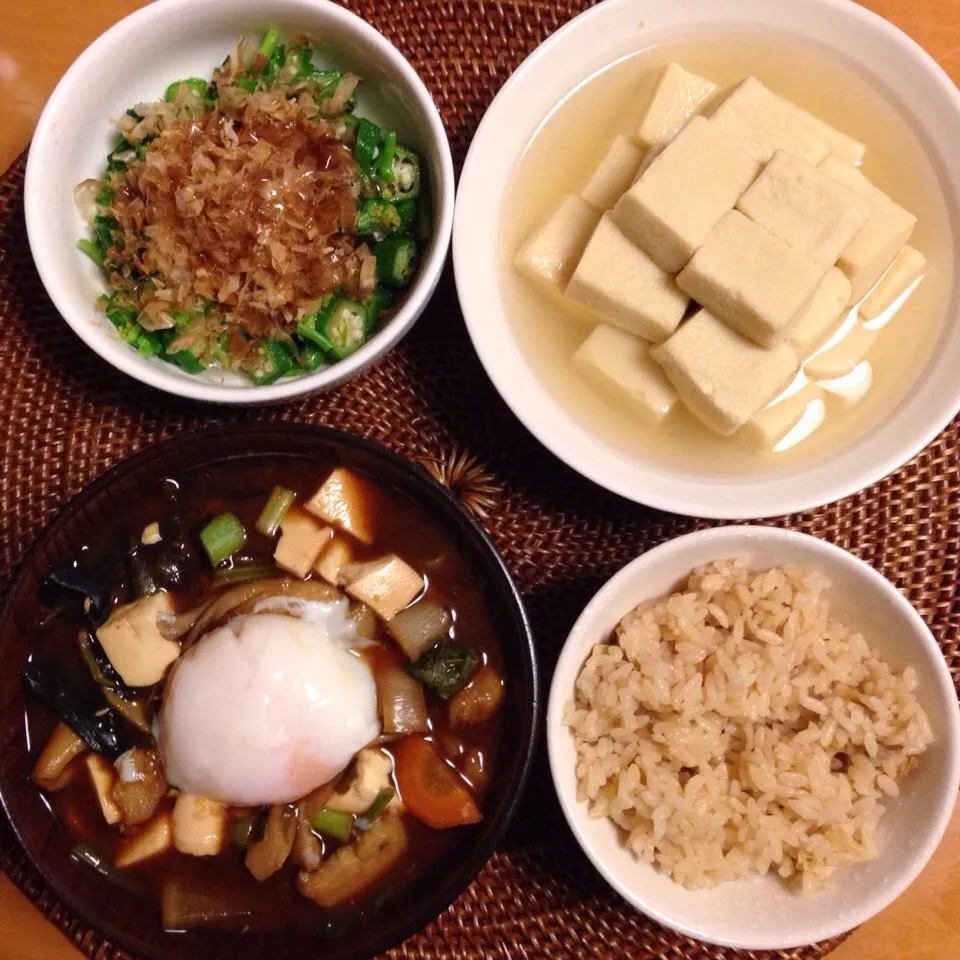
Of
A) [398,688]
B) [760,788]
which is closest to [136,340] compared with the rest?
[398,688]

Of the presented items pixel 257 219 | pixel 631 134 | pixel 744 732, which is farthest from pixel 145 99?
pixel 744 732

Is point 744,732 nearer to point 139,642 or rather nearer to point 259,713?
point 259,713

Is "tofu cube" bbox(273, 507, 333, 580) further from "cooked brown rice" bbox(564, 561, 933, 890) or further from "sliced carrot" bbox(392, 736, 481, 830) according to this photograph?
"cooked brown rice" bbox(564, 561, 933, 890)

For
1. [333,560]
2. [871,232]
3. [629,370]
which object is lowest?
[333,560]

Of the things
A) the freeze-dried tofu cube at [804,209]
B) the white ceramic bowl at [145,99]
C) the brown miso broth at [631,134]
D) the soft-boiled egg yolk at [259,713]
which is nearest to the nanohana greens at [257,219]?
the white ceramic bowl at [145,99]

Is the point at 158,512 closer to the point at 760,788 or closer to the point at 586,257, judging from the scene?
the point at 586,257

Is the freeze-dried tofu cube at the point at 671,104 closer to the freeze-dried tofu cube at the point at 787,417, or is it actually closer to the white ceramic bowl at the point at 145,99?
the white ceramic bowl at the point at 145,99
